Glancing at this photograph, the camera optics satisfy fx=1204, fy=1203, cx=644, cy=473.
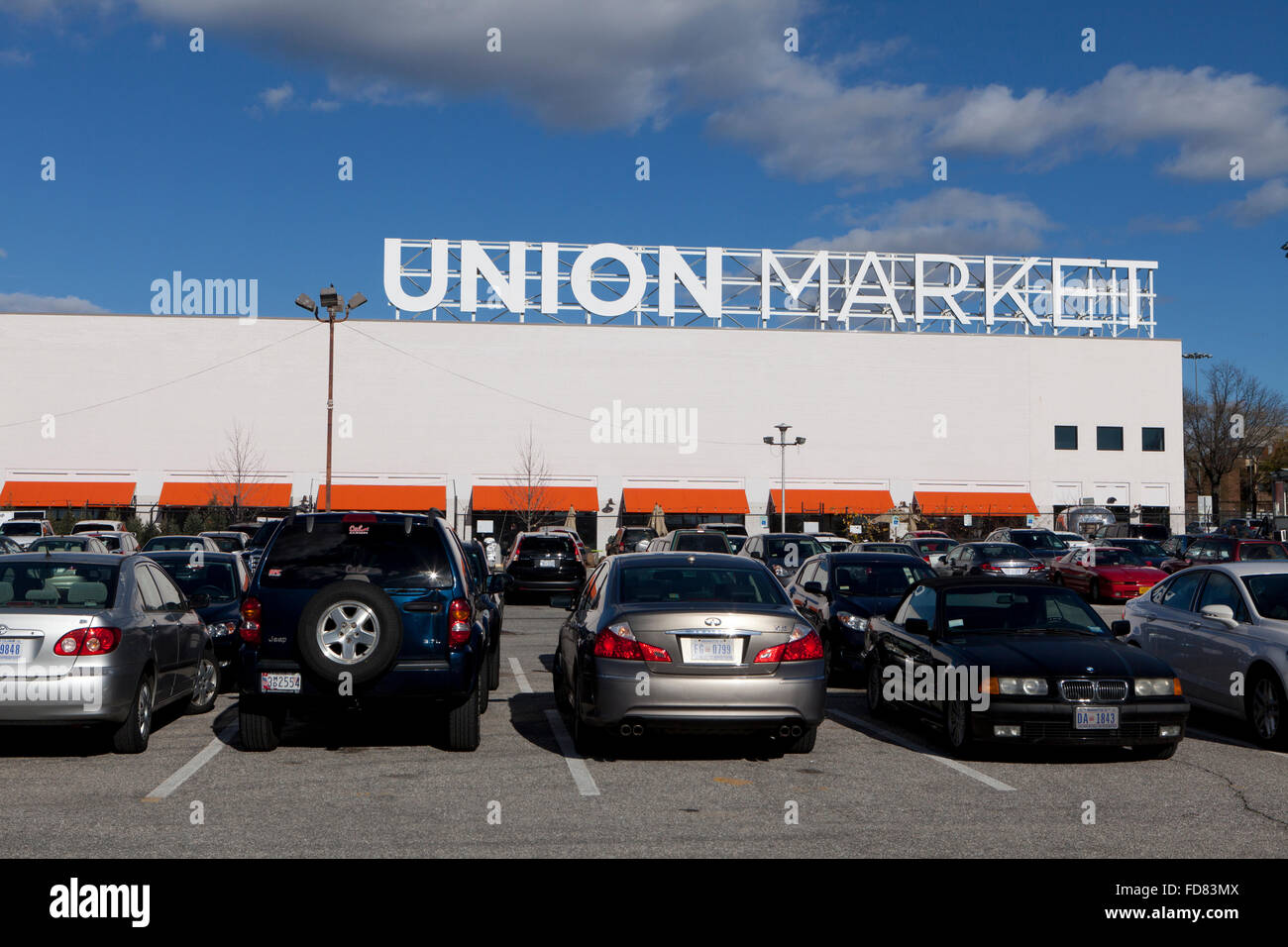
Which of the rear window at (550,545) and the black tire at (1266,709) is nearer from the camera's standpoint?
the black tire at (1266,709)

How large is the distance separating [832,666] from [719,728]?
6.05 meters

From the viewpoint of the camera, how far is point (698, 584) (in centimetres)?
982

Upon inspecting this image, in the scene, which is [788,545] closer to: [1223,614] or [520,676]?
[520,676]

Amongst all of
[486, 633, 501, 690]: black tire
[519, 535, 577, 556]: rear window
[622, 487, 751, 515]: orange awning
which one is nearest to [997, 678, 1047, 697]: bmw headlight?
[486, 633, 501, 690]: black tire

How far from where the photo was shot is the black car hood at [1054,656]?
9148 mm

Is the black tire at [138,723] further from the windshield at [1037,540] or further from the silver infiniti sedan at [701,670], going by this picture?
the windshield at [1037,540]

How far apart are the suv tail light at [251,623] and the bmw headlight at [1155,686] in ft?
21.9

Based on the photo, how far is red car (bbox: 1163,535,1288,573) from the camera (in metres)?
30.0

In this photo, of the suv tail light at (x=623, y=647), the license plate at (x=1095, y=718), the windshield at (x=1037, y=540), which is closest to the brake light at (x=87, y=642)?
the suv tail light at (x=623, y=647)

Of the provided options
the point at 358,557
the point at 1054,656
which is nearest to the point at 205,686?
the point at 358,557
